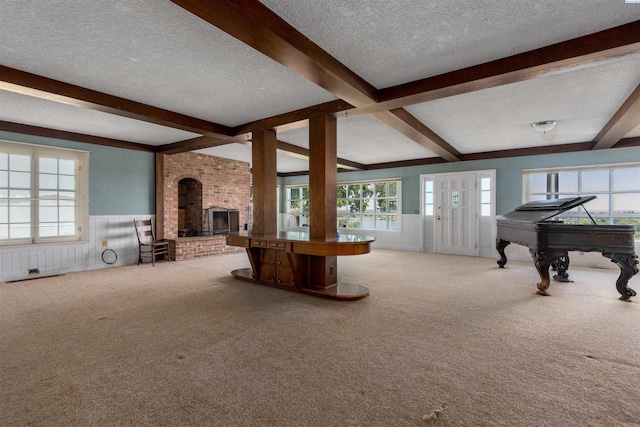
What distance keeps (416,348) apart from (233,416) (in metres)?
1.44

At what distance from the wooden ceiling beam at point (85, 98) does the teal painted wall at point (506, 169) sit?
5.52 meters

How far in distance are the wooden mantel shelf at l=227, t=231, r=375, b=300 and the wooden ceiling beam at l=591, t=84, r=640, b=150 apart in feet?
11.2

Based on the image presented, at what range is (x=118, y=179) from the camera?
6188 mm

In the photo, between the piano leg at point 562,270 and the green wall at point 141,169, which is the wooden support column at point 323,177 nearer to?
the piano leg at point 562,270

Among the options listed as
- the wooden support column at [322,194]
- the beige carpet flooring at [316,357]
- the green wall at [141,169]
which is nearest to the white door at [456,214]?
the green wall at [141,169]

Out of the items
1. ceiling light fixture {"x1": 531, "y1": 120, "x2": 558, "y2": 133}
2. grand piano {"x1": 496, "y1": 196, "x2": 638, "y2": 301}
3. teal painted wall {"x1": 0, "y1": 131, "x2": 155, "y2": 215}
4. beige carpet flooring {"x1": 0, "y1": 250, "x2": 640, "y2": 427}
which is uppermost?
ceiling light fixture {"x1": 531, "y1": 120, "x2": 558, "y2": 133}

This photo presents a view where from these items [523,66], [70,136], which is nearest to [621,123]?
[523,66]

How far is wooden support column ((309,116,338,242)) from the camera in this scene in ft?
13.1

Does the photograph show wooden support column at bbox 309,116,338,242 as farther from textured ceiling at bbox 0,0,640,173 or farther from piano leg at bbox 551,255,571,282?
piano leg at bbox 551,255,571,282

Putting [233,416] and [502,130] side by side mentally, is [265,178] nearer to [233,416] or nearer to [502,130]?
[233,416]

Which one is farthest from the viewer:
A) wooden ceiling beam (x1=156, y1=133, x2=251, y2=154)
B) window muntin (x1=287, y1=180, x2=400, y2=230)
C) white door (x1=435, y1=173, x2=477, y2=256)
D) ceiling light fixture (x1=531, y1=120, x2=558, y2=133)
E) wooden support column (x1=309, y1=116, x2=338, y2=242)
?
window muntin (x1=287, y1=180, x2=400, y2=230)

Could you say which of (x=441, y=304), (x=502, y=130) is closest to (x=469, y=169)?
(x=502, y=130)

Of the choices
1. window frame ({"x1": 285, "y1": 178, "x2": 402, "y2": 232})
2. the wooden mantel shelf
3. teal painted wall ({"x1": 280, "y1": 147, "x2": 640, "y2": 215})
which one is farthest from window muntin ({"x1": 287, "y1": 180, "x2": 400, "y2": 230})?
the wooden mantel shelf

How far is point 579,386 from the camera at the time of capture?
1898 millimetres
